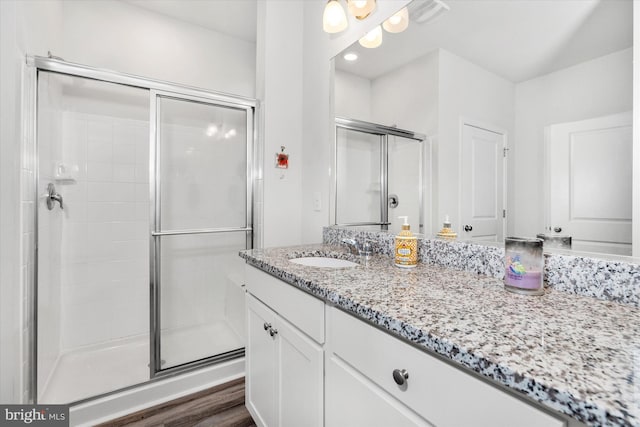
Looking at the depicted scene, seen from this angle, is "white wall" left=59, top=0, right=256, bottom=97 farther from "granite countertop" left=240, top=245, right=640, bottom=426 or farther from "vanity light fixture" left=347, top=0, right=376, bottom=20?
"granite countertop" left=240, top=245, right=640, bottom=426

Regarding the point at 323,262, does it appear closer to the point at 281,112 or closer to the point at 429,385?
the point at 429,385

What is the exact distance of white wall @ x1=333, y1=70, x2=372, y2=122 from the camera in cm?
163

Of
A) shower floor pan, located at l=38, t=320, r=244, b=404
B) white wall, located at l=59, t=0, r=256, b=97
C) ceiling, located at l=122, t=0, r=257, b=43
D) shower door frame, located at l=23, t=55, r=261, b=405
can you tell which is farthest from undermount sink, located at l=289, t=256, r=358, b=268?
ceiling, located at l=122, t=0, r=257, b=43

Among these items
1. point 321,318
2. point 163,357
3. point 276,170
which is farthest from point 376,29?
point 163,357

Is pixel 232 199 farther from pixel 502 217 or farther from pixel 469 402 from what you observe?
pixel 469 402

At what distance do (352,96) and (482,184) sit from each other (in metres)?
0.92

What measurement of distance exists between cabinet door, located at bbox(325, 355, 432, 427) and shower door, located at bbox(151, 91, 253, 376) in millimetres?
1341

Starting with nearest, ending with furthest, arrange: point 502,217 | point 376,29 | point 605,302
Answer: point 605,302 < point 502,217 < point 376,29

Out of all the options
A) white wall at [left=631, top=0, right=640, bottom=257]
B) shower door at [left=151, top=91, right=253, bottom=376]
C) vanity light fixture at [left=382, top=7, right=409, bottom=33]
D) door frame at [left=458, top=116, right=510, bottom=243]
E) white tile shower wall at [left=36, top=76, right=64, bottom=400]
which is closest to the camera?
white wall at [left=631, top=0, right=640, bottom=257]

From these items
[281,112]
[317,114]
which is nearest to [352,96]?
[317,114]

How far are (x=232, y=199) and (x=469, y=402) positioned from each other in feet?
6.25

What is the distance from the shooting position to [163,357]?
5.97 feet

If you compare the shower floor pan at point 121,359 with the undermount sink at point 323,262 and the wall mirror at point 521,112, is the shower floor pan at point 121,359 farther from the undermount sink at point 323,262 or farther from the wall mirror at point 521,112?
the wall mirror at point 521,112

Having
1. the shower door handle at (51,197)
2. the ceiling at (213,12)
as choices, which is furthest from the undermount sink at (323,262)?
the ceiling at (213,12)
